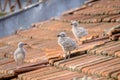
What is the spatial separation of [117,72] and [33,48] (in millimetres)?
3186

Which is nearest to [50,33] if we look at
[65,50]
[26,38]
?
[26,38]

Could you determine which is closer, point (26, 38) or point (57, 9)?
point (26, 38)

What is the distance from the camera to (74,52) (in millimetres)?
4973

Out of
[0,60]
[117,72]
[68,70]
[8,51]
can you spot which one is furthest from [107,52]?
[8,51]

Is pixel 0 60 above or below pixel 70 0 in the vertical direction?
below

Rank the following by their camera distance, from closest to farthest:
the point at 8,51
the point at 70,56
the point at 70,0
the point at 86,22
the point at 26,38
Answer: the point at 70,56 < the point at 8,51 < the point at 86,22 < the point at 26,38 < the point at 70,0

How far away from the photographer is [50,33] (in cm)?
753

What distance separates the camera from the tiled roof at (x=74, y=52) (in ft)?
13.4

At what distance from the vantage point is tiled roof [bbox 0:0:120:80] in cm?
408

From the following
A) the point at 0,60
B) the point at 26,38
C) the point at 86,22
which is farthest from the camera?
the point at 26,38

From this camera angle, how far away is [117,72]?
3.63 meters

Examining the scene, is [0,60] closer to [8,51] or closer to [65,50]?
[8,51]

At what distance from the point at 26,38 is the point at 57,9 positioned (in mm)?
3880

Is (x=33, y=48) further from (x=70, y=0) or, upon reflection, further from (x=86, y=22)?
(x=70, y=0)
